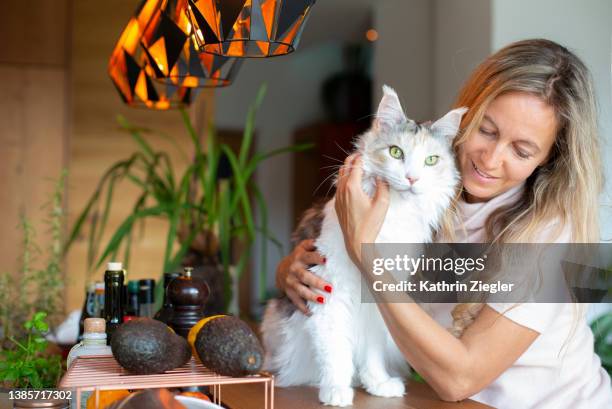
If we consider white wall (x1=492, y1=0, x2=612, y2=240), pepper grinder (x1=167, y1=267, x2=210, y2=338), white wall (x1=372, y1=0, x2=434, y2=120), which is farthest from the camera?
white wall (x1=372, y1=0, x2=434, y2=120)

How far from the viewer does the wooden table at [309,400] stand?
1110 mm

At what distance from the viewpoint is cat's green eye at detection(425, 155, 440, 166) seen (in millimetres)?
1248

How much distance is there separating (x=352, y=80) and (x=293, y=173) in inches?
43.8

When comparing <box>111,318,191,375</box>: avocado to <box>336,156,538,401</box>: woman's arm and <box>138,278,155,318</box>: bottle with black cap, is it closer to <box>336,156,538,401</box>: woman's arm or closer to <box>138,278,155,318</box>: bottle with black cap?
<box>336,156,538,401</box>: woman's arm

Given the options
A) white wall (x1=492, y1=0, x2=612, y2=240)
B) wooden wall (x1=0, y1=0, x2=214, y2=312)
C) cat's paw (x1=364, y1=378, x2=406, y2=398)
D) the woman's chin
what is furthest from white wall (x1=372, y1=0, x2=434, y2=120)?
cat's paw (x1=364, y1=378, x2=406, y2=398)

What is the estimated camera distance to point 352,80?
5672mm

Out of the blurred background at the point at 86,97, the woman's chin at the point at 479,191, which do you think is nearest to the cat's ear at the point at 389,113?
the woman's chin at the point at 479,191

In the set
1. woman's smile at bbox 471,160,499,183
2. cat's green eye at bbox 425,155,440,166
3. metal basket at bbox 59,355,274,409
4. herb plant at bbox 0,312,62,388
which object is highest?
cat's green eye at bbox 425,155,440,166

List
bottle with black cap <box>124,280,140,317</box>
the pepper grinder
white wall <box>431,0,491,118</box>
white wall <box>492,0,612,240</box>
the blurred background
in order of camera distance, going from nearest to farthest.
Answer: the pepper grinder, bottle with black cap <box>124,280,140,317</box>, white wall <box>492,0,612,240</box>, white wall <box>431,0,491,118</box>, the blurred background

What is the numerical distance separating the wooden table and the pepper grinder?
0.16m

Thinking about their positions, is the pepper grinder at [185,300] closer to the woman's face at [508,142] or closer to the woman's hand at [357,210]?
the woman's hand at [357,210]

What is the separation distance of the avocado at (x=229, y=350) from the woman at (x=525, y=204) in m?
0.38

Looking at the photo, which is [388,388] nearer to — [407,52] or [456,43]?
[456,43]

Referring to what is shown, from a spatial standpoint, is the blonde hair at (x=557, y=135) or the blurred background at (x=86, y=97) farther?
the blurred background at (x=86, y=97)
